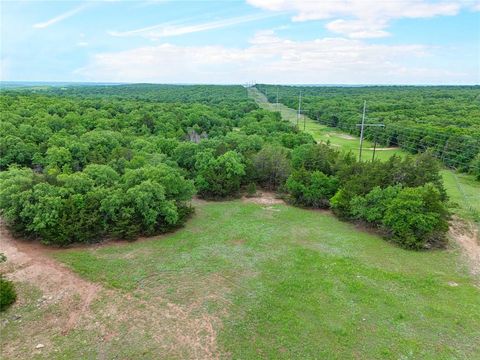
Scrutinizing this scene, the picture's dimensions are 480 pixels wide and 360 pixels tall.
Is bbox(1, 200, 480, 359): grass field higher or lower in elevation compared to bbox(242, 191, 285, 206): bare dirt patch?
higher

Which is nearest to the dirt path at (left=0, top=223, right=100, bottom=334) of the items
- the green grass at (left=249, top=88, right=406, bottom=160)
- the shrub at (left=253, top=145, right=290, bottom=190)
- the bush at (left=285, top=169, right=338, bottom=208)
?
the bush at (left=285, top=169, right=338, bottom=208)

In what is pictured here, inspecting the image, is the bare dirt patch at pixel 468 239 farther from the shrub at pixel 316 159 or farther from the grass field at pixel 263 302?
the shrub at pixel 316 159

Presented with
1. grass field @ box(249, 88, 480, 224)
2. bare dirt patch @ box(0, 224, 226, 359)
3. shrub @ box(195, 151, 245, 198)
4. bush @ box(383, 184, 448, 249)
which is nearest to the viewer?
bare dirt patch @ box(0, 224, 226, 359)

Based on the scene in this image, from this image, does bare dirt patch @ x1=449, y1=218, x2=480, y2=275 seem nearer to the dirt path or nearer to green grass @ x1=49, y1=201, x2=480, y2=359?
green grass @ x1=49, y1=201, x2=480, y2=359

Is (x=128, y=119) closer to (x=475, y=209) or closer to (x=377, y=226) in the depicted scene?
(x=377, y=226)

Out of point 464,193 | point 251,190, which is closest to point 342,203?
point 251,190

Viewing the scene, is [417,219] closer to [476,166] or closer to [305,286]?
[305,286]
